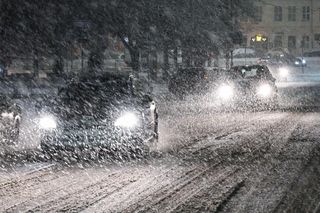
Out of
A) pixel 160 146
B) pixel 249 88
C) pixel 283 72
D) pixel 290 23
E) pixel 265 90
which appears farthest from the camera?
pixel 290 23

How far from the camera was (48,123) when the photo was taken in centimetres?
1131

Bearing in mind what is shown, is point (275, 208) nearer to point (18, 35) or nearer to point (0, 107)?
point (0, 107)

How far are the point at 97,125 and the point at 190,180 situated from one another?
2540 millimetres

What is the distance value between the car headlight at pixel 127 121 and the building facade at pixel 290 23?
80.4 m

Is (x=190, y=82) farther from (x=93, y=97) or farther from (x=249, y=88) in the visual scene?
(x=93, y=97)

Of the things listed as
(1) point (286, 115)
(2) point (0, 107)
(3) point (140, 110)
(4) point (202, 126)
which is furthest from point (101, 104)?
(1) point (286, 115)

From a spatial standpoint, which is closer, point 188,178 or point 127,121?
point 188,178

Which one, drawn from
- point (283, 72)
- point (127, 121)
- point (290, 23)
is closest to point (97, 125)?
point (127, 121)

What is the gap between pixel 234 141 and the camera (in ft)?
45.1

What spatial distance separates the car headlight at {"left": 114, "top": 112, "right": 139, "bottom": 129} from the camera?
11.3m

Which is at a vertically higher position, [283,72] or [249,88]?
[249,88]

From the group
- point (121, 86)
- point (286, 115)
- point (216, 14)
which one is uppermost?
point (216, 14)

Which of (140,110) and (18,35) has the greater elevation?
(18,35)

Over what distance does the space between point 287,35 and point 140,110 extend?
82341 mm
